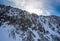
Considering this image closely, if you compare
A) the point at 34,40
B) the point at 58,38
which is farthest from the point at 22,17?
the point at 58,38

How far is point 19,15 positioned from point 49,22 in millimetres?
39803

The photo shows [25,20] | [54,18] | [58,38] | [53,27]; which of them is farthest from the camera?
[54,18]

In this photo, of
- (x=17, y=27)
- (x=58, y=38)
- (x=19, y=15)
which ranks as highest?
(x=19, y=15)

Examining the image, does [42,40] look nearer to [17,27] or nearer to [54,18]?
[17,27]

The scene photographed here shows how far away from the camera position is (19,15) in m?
106

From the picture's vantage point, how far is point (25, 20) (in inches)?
4016

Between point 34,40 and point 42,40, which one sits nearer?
point 34,40

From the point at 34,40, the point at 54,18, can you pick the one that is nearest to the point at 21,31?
the point at 34,40

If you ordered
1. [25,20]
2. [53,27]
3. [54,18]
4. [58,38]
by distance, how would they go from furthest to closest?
[54,18]
[53,27]
[58,38]
[25,20]

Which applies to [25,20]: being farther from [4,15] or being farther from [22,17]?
[4,15]

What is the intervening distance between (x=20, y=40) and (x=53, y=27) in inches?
2258

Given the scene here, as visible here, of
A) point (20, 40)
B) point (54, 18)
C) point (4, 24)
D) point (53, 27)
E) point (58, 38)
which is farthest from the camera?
point (54, 18)

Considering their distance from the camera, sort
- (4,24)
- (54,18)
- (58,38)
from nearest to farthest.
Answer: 1. (4,24)
2. (58,38)
3. (54,18)

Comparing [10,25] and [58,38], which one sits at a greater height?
[10,25]
